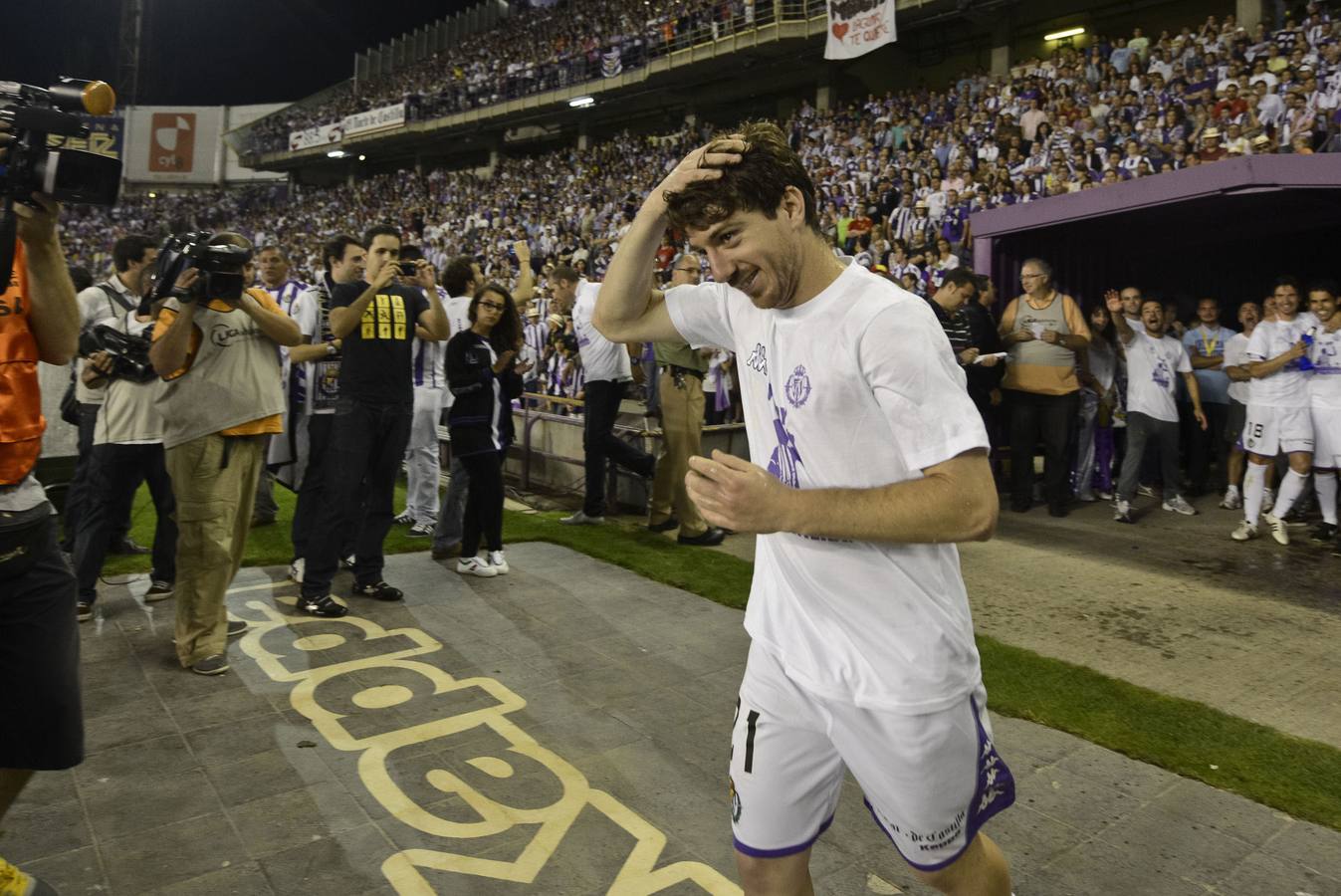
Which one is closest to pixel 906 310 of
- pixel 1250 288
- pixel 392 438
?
pixel 392 438

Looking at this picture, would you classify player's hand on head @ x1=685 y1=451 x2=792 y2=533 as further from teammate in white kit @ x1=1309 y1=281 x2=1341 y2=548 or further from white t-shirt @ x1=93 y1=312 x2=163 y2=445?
teammate in white kit @ x1=1309 y1=281 x2=1341 y2=548

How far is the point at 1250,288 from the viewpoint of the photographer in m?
10.8

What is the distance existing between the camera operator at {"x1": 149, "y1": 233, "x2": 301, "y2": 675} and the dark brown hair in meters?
2.91

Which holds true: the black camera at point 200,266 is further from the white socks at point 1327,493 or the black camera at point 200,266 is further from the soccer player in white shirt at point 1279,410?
the white socks at point 1327,493

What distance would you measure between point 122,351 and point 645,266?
2.73 metres

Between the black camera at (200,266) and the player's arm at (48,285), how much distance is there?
4.57 ft

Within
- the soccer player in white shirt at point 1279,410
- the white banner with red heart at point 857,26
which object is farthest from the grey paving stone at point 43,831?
the white banner with red heart at point 857,26

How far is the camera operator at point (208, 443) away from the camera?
155 inches

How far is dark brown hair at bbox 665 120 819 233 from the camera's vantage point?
1.62 meters

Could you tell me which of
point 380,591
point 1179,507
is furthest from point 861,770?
point 1179,507

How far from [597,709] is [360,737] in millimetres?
940

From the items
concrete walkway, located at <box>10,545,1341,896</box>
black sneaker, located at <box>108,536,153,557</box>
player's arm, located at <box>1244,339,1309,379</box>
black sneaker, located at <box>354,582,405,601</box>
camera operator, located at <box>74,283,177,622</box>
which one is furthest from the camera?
player's arm, located at <box>1244,339,1309,379</box>

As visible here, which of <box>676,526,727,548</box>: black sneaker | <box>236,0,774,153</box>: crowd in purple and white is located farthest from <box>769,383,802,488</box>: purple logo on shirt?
<box>236,0,774,153</box>: crowd in purple and white

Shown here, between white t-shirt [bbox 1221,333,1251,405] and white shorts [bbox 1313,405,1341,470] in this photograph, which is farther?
white t-shirt [bbox 1221,333,1251,405]
